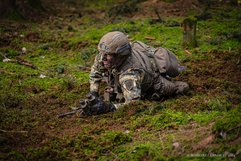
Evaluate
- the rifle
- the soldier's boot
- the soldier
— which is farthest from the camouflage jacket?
the rifle

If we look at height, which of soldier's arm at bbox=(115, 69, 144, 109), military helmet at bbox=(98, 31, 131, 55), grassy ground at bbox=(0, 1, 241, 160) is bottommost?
grassy ground at bbox=(0, 1, 241, 160)

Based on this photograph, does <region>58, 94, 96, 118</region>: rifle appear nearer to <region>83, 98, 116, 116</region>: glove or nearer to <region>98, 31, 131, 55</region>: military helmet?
<region>83, 98, 116, 116</region>: glove

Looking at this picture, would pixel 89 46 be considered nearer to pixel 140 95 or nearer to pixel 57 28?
pixel 57 28

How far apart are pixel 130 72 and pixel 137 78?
163mm

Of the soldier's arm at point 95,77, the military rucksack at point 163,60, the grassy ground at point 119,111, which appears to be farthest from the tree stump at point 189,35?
the soldier's arm at point 95,77

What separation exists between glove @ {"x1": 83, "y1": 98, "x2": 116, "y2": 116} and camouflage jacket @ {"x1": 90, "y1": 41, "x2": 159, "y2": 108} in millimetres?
345

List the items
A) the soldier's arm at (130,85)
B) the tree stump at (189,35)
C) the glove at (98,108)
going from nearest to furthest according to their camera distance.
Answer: the glove at (98,108)
the soldier's arm at (130,85)
the tree stump at (189,35)

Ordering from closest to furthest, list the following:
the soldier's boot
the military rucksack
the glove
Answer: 1. the glove
2. the military rucksack
3. the soldier's boot

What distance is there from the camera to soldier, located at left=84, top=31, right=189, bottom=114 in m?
7.99

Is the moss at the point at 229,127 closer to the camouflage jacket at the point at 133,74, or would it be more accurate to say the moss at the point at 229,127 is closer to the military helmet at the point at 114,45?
the camouflage jacket at the point at 133,74

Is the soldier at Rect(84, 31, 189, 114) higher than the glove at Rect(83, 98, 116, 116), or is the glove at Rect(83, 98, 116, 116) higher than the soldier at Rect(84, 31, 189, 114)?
the soldier at Rect(84, 31, 189, 114)

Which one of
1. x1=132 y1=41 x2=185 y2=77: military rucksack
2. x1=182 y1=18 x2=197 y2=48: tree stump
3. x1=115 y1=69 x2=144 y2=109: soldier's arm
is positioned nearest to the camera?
x1=115 y1=69 x2=144 y2=109: soldier's arm

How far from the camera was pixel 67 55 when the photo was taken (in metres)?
12.8

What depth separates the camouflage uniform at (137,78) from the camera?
8.02 m
